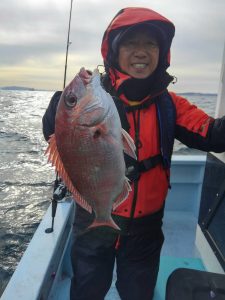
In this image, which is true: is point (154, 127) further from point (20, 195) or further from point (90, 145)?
point (20, 195)

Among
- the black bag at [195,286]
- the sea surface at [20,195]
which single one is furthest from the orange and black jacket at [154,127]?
the sea surface at [20,195]

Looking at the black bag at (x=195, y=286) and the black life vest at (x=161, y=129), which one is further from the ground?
the black life vest at (x=161, y=129)

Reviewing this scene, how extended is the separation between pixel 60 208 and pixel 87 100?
2.16m

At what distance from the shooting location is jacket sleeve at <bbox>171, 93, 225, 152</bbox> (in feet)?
7.38

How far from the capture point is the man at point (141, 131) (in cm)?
225

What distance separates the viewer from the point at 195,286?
6.67 feet

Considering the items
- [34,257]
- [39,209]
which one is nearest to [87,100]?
[34,257]

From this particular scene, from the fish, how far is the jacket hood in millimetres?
869

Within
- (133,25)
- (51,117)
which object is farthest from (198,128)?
(51,117)

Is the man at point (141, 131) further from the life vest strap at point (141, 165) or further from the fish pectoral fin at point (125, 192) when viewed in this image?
the fish pectoral fin at point (125, 192)

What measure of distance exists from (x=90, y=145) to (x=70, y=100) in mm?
219

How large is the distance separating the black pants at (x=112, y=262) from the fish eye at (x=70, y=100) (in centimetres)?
118

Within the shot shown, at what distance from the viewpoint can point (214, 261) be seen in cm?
297

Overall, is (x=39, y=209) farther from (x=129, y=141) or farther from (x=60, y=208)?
(x=129, y=141)
